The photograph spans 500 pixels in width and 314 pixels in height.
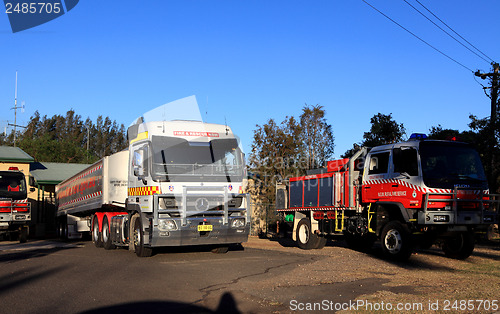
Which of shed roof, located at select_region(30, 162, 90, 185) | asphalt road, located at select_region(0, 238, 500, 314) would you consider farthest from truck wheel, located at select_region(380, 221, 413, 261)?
shed roof, located at select_region(30, 162, 90, 185)

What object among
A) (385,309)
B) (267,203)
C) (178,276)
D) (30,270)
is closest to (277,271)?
(178,276)

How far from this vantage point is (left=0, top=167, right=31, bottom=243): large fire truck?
22.0 m

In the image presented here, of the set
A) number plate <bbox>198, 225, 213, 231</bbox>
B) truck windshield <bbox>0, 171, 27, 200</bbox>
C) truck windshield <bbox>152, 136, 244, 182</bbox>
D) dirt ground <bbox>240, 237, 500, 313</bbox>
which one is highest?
truck windshield <bbox>152, 136, 244, 182</bbox>

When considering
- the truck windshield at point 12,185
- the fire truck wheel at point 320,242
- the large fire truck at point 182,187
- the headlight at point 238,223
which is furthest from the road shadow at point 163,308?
the truck windshield at point 12,185

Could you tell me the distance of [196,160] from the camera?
14.4m

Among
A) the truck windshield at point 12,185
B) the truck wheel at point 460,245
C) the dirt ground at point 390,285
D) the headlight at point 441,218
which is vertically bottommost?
the dirt ground at point 390,285

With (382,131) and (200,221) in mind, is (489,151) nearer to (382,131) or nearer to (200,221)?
(382,131)

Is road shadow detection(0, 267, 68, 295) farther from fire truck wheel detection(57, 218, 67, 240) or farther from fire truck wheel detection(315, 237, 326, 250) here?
fire truck wheel detection(57, 218, 67, 240)

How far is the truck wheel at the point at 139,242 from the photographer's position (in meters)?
14.4

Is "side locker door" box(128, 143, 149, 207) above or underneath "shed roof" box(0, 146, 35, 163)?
underneath

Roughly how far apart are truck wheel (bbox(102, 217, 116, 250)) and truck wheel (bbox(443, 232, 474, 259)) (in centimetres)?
1093

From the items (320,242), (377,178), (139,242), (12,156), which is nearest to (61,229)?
(12,156)

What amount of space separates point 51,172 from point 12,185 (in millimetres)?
13408

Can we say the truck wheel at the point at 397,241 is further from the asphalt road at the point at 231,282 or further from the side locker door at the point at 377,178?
the side locker door at the point at 377,178
